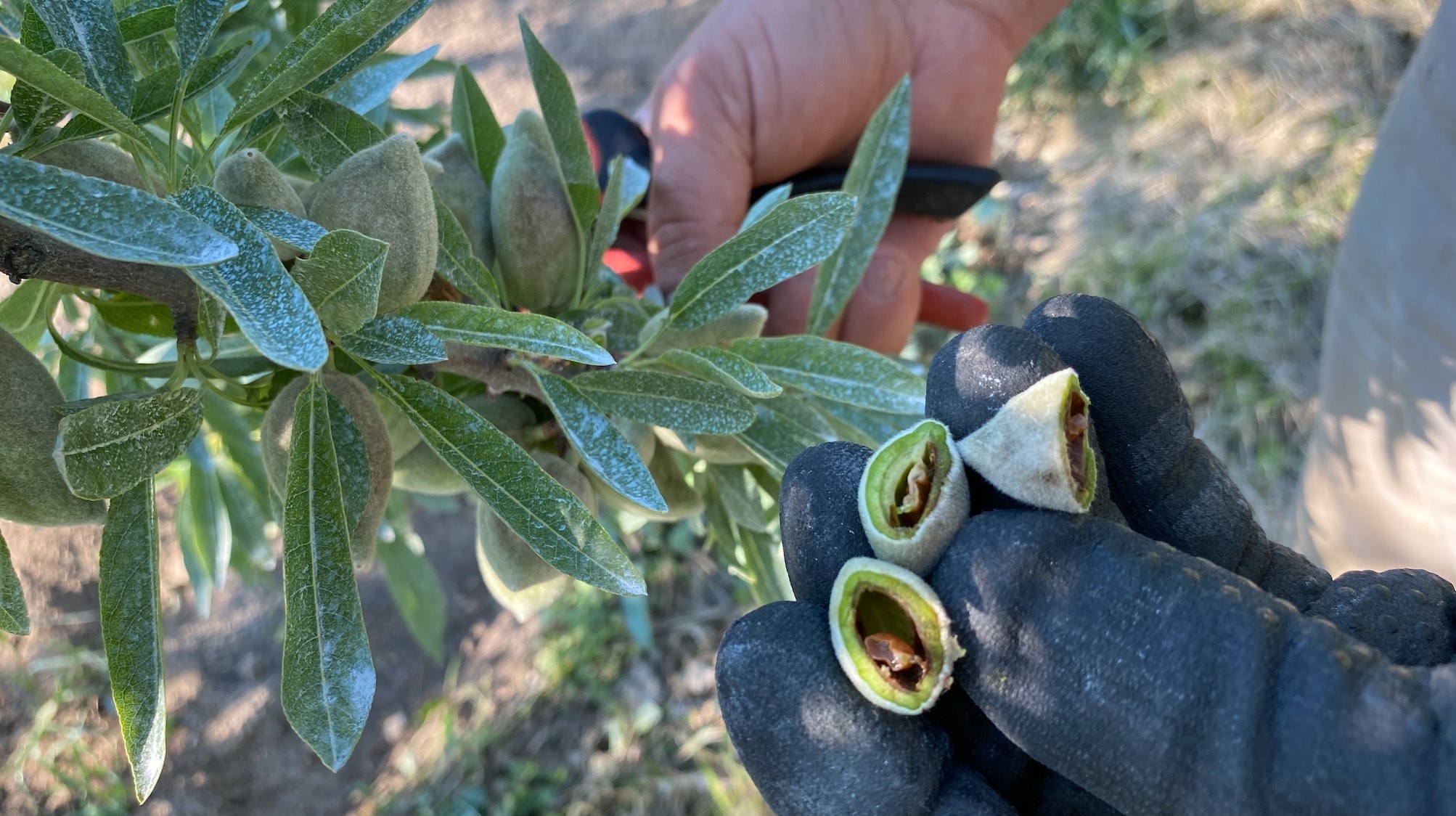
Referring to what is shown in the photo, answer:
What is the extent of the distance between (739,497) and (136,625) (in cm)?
59

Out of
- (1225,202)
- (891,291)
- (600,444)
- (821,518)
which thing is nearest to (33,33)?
(600,444)

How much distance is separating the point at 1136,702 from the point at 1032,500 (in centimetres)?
14

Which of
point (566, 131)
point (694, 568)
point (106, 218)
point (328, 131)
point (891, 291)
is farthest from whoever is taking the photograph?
point (694, 568)

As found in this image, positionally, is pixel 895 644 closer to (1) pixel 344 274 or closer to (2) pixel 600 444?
(2) pixel 600 444

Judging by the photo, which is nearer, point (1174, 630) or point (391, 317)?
point (1174, 630)

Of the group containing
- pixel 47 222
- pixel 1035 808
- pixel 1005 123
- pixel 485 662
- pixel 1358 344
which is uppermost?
pixel 47 222

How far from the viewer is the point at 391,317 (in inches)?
27.0

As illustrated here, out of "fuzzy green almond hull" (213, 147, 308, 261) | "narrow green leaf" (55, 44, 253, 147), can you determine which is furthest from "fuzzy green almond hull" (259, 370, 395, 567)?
"narrow green leaf" (55, 44, 253, 147)

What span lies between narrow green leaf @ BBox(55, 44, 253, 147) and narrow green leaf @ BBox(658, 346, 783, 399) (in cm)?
41

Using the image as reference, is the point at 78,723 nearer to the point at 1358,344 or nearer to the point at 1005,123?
the point at 1358,344

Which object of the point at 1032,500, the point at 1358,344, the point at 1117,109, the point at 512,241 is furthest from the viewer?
the point at 1117,109

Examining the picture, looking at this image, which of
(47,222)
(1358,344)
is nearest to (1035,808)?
(47,222)

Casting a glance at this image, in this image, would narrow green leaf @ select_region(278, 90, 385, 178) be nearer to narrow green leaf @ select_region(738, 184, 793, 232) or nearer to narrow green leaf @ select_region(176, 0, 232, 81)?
narrow green leaf @ select_region(176, 0, 232, 81)

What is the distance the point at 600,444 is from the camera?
763mm
